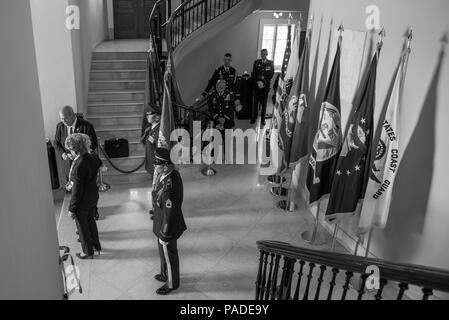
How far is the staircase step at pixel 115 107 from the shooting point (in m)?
8.06

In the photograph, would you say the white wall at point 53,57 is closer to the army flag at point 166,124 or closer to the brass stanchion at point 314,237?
the army flag at point 166,124

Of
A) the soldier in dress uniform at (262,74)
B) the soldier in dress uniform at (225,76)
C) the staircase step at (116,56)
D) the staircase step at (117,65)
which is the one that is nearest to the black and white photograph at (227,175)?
the staircase step at (117,65)

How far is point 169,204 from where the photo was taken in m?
4.25

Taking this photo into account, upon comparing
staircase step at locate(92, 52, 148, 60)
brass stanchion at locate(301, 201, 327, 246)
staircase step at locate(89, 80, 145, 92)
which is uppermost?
staircase step at locate(92, 52, 148, 60)

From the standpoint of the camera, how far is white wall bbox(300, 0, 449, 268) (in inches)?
166

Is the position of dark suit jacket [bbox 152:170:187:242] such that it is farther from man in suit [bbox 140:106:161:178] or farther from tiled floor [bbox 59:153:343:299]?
man in suit [bbox 140:106:161:178]

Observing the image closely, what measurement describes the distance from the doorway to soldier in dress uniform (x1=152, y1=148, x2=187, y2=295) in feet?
26.5

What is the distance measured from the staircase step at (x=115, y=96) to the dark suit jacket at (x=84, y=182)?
3.72 metres

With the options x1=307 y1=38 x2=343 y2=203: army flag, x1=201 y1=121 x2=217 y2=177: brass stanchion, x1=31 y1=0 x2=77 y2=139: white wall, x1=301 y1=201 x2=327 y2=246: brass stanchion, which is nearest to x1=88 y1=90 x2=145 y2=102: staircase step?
x1=31 y1=0 x2=77 y2=139: white wall

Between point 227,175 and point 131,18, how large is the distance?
6.03m
